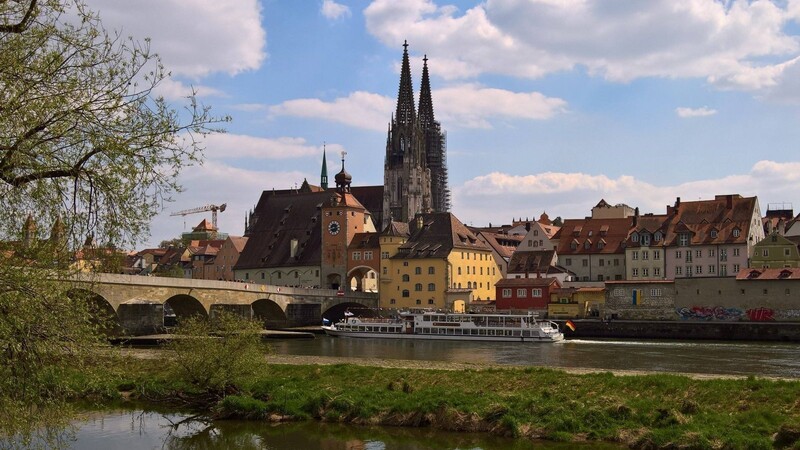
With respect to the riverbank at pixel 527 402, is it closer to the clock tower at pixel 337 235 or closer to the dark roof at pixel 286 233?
the clock tower at pixel 337 235

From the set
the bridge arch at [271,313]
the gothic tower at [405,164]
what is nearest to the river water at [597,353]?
the bridge arch at [271,313]

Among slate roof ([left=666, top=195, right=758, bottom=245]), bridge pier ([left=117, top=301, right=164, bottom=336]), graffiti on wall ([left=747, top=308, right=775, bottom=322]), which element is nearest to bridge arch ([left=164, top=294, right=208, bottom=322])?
bridge pier ([left=117, top=301, right=164, bottom=336])

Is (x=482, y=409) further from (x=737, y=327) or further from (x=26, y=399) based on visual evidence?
(x=737, y=327)

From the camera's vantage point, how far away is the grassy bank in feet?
74.7

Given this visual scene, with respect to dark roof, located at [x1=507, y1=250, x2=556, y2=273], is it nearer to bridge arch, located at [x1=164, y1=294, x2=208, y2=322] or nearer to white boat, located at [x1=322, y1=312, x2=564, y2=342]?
white boat, located at [x1=322, y1=312, x2=564, y2=342]

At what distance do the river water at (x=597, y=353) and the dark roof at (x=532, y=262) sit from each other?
69.5 feet

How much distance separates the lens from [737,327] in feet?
219

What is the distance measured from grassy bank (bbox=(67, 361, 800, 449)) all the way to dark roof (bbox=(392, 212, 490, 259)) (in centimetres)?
5529

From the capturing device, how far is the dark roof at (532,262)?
90.3 meters

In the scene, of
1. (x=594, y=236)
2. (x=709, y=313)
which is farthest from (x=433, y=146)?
(x=709, y=313)

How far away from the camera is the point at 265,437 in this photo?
25297 mm

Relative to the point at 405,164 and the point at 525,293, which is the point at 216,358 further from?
the point at 405,164

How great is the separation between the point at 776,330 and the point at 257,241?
2589 inches

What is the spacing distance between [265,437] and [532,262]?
225 ft
